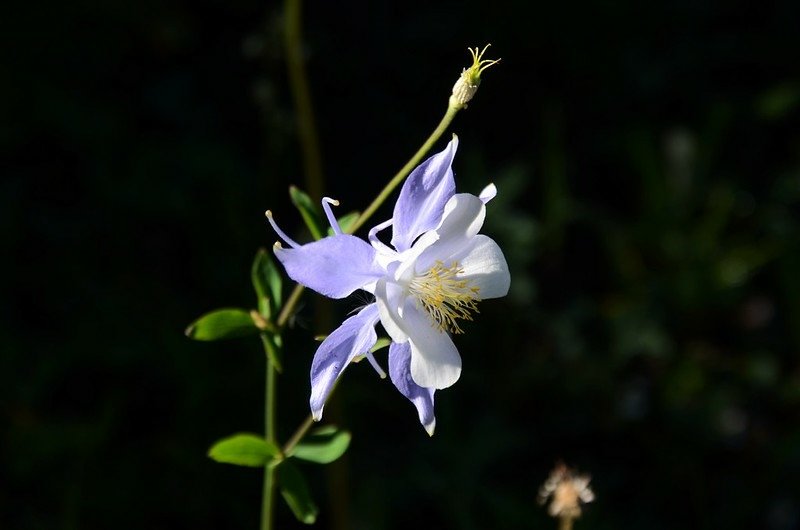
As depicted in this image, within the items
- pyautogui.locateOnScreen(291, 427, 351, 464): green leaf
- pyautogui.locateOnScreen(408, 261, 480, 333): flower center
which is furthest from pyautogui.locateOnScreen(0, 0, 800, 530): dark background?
pyautogui.locateOnScreen(408, 261, 480, 333): flower center

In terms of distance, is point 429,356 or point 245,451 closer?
point 429,356

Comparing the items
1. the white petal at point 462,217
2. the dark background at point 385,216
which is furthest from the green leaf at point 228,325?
the dark background at point 385,216

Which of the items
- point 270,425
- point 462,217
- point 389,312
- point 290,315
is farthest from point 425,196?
point 270,425

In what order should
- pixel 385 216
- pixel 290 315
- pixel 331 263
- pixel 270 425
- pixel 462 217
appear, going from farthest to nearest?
pixel 385 216 < pixel 270 425 < pixel 290 315 < pixel 462 217 < pixel 331 263

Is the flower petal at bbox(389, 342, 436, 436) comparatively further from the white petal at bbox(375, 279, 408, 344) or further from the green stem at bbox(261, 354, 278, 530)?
the green stem at bbox(261, 354, 278, 530)

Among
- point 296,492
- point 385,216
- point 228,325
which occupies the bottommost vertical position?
point 296,492

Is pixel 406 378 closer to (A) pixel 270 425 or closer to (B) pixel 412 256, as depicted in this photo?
(B) pixel 412 256

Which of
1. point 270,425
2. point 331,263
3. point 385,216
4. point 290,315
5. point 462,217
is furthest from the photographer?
point 385,216

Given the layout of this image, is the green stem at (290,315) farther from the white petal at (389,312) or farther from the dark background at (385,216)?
the dark background at (385,216)
